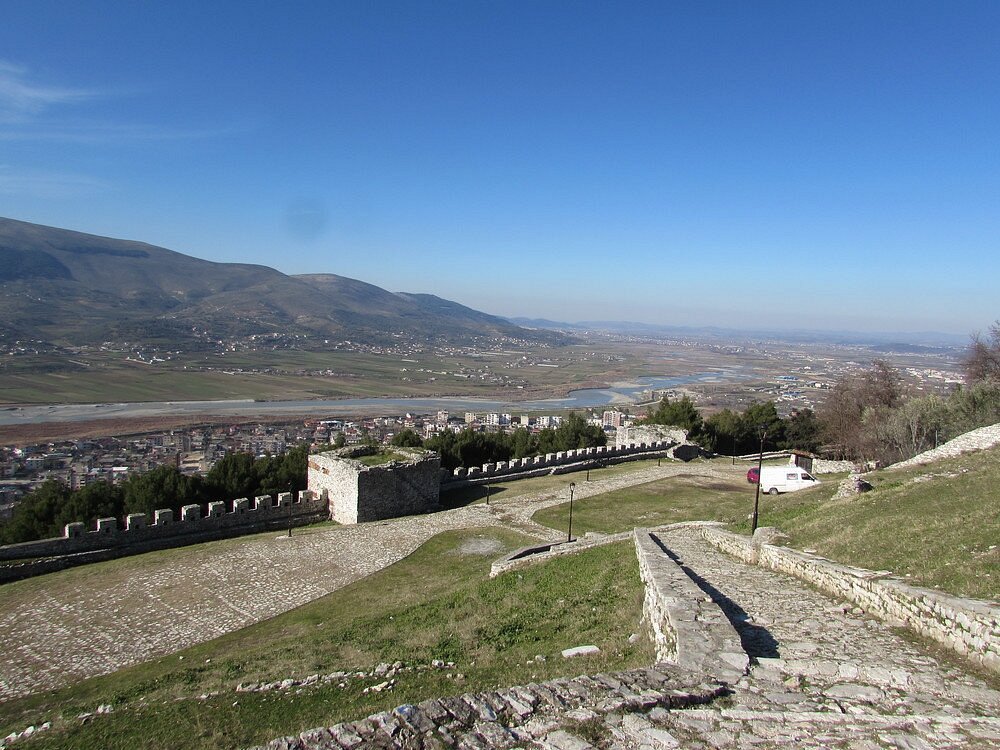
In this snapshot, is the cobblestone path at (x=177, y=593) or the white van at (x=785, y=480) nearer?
the cobblestone path at (x=177, y=593)

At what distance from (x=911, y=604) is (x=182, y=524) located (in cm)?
1882

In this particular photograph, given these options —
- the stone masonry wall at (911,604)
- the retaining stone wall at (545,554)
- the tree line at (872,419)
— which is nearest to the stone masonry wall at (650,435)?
the tree line at (872,419)

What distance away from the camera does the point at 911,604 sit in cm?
669

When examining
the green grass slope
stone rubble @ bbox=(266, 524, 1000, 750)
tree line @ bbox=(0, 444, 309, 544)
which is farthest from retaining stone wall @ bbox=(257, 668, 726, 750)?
tree line @ bbox=(0, 444, 309, 544)

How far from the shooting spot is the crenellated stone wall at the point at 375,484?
20.9 metres

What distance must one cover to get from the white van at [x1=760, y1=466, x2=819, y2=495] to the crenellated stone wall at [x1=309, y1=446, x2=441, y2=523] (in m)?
11.8

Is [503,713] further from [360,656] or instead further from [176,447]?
[176,447]

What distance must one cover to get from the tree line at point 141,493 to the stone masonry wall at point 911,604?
19.5 m

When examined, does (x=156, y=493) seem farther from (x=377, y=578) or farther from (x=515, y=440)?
(x=515, y=440)

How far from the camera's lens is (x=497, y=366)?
5354 inches

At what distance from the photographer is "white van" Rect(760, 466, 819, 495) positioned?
19844 mm

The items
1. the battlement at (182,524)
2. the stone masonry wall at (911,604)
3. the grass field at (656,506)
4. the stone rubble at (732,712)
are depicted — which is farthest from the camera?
the grass field at (656,506)

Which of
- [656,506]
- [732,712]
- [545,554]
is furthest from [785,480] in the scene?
[732,712]

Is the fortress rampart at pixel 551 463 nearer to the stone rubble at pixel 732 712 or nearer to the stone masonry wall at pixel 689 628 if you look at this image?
the stone masonry wall at pixel 689 628
